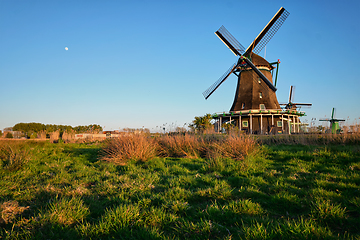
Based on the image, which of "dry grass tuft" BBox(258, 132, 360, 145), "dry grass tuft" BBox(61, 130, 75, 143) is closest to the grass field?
"dry grass tuft" BBox(258, 132, 360, 145)

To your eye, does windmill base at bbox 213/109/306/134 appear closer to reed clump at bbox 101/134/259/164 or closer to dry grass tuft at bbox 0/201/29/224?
reed clump at bbox 101/134/259/164

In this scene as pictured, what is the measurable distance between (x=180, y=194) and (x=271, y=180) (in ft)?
9.39

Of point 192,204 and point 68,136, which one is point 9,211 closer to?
point 192,204

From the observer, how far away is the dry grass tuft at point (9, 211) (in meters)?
3.46

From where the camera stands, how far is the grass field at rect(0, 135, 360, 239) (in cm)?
318

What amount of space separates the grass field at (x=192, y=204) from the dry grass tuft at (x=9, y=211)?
0.01m

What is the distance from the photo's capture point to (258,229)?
3.07 metres

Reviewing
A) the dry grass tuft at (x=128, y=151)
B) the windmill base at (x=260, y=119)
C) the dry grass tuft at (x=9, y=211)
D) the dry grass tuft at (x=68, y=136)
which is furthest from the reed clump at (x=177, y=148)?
the windmill base at (x=260, y=119)

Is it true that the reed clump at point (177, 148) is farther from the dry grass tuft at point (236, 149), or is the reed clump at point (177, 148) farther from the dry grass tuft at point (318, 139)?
the dry grass tuft at point (318, 139)

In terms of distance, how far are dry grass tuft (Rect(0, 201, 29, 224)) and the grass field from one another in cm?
1

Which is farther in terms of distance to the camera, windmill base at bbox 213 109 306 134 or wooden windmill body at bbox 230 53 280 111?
wooden windmill body at bbox 230 53 280 111

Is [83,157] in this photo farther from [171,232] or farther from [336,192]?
[336,192]

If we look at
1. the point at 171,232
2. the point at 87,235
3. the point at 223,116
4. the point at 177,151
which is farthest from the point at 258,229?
the point at 223,116

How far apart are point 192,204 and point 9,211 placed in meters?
3.39
